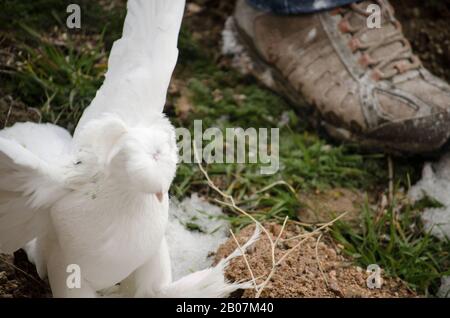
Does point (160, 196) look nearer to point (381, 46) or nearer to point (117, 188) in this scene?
point (117, 188)

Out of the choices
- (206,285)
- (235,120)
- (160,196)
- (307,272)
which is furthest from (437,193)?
(160,196)

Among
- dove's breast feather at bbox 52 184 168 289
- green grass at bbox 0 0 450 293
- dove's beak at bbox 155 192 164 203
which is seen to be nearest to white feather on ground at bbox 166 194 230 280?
green grass at bbox 0 0 450 293

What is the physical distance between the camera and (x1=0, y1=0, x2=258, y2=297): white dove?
107 cm

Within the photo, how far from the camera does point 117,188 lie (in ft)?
3.61

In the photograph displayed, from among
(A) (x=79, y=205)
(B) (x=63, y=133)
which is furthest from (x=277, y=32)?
(A) (x=79, y=205)

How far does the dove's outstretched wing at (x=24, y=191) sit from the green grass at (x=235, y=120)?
0.56 metres

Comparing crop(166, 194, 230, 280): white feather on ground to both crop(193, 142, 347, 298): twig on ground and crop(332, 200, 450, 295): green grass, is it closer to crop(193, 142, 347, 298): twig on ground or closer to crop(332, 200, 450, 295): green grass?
crop(193, 142, 347, 298): twig on ground

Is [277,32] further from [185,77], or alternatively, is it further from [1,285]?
[1,285]

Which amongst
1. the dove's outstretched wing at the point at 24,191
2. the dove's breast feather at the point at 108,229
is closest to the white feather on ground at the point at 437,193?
the dove's breast feather at the point at 108,229

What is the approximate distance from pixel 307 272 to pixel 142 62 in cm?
68

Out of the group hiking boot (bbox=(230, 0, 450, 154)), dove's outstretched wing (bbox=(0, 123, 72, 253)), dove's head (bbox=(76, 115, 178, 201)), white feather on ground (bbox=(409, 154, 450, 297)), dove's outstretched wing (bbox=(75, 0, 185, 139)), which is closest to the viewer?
dove's head (bbox=(76, 115, 178, 201))

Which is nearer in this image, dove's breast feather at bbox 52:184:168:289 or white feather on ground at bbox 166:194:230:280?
dove's breast feather at bbox 52:184:168:289

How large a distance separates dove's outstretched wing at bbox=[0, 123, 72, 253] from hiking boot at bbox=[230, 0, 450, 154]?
1053 mm
